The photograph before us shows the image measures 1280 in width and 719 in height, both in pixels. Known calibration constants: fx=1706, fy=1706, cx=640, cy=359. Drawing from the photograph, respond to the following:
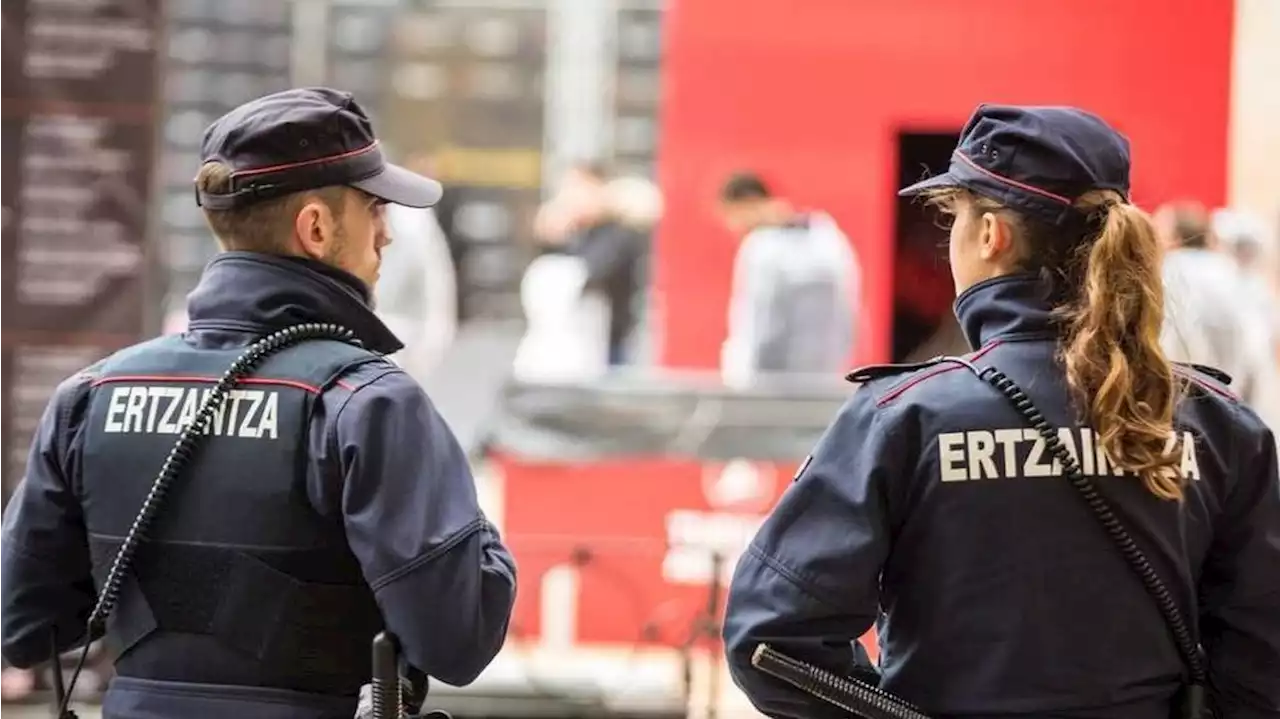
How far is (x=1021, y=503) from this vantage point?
80.4 inches

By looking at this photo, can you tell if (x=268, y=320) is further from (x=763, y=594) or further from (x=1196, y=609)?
(x=1196, y=609)

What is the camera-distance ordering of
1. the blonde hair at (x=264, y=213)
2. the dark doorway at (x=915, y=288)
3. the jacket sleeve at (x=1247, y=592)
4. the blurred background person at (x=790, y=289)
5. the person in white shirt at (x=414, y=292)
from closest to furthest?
the jacket sleeve at (x=1247, y=592) < the blonde hair at (x=264, y=213) < the blurred background person at (x=790, y=289) < the person in white shirt at (x=414, y=292) < the dark doorway at (x=915, y=288)

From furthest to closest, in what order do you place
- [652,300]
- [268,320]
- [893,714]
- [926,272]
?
[652,300]
[926,272]
[268,320]
[893,714]

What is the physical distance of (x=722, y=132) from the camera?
28.9 feet

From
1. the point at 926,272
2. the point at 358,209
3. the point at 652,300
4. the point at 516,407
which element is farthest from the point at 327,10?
the point at 358,209

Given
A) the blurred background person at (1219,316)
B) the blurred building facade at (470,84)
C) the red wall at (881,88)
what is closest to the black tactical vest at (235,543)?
the blurred background person at (1219,316)

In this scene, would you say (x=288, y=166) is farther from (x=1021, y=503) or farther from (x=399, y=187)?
(x=1021, y=503)

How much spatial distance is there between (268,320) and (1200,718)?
1.28m

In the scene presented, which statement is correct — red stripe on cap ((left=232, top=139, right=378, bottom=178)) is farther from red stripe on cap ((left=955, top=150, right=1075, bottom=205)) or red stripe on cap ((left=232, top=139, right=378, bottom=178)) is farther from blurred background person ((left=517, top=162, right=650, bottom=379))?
blurred background person ((left=517, top=162, right=650, bottom=379))

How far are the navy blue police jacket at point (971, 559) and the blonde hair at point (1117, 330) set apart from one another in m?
0.03

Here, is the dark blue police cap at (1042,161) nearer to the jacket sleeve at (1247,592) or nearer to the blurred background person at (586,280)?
the jacket sleeve at (1247,592)

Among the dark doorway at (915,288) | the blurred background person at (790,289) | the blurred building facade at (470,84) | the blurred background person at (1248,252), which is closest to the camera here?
the blurred background person at (1248,252)

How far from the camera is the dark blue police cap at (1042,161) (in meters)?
2.08

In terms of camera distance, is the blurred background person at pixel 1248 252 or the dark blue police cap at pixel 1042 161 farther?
the blurred background person at pixel 1248 252
